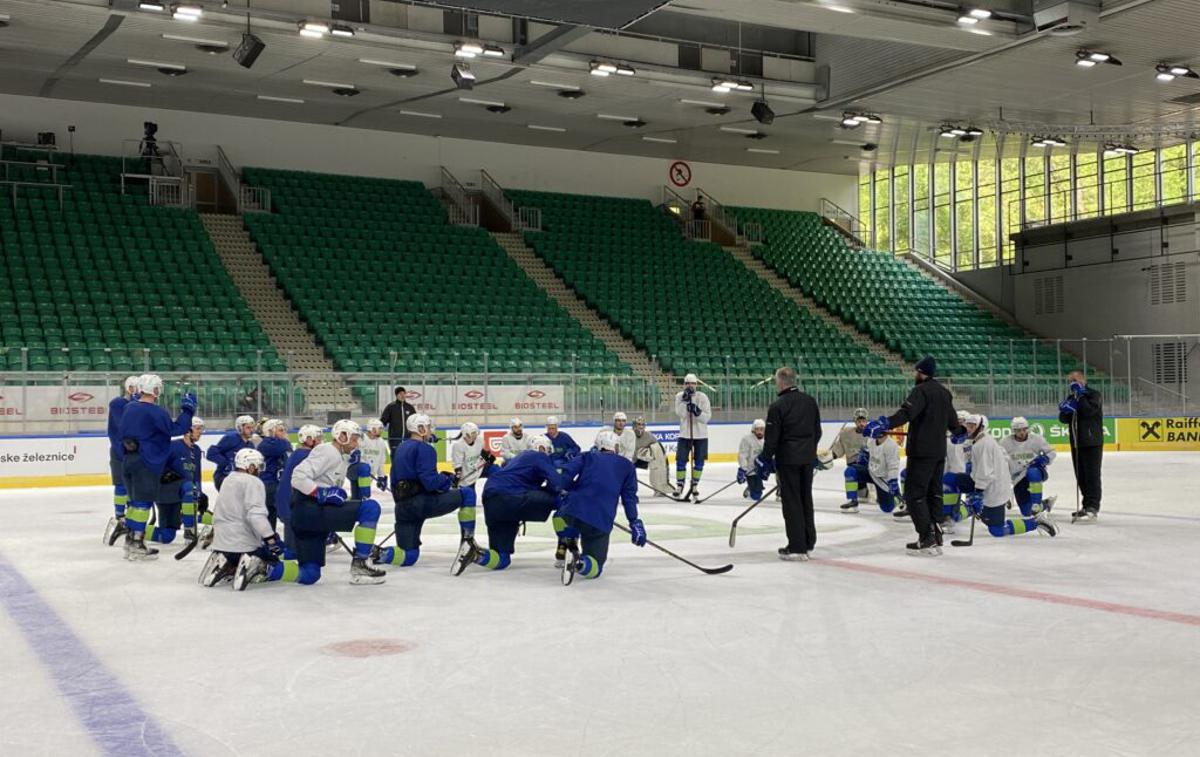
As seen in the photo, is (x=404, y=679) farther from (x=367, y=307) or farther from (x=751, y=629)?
→ (x=367, y=307)

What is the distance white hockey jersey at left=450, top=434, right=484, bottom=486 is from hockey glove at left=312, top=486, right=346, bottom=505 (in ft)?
8.71

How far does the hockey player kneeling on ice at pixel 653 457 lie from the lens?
1815cm

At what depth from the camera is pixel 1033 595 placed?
8.61 m

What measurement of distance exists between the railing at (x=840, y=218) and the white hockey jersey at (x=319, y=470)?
36532mm

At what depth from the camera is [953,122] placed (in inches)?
1302

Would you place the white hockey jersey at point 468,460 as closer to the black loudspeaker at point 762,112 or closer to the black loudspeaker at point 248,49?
the black loudspeaker at point 248,49

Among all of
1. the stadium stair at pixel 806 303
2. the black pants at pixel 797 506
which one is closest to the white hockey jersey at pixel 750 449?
the black pants at pixel 797 506

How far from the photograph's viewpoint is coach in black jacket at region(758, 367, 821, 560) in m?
10.8

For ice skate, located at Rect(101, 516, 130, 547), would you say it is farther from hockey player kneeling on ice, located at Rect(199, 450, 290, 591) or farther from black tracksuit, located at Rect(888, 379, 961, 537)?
black tracksuit, located at Rect(888, 379, 961, 537)

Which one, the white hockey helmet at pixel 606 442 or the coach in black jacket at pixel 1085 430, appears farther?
the coach in black jacket at pixel 1085 430

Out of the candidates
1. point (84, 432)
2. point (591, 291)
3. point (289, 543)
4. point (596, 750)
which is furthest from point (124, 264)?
point (596, 750)

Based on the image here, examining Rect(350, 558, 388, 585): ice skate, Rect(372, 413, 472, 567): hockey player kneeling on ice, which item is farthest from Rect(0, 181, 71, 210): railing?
Rect(350, 558, 388, 585): ice skate

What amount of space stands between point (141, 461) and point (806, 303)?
2896cm

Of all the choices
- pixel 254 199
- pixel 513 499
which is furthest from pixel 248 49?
pixel 513 499
